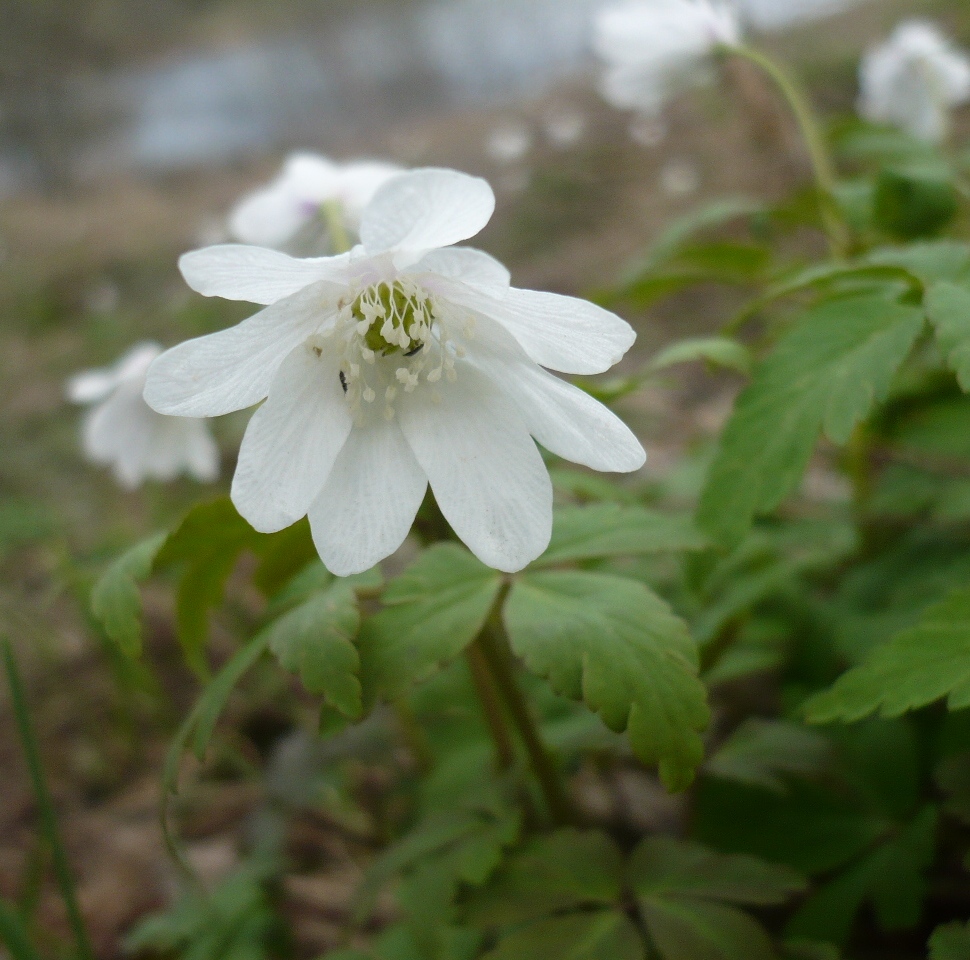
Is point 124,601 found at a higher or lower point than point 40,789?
higher

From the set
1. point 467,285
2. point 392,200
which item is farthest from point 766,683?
point 392,200

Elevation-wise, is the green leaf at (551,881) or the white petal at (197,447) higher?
the white petal at (197,447)

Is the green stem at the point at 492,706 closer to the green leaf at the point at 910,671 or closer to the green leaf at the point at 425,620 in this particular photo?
the green leaf at the point at 425,620

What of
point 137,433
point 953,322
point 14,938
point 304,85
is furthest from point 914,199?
point 304,85

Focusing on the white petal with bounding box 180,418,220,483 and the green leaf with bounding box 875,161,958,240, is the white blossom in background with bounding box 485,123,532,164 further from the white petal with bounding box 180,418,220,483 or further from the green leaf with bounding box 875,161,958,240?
the white petal with bounding box 180,418,220,483

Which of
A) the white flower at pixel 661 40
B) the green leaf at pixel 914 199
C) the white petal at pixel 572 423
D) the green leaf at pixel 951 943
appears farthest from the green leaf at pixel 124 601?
the white flower at pixel 661 40

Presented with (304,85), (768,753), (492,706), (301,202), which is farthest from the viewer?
(304,85)

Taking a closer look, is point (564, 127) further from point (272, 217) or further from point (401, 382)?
point (401, 382)
